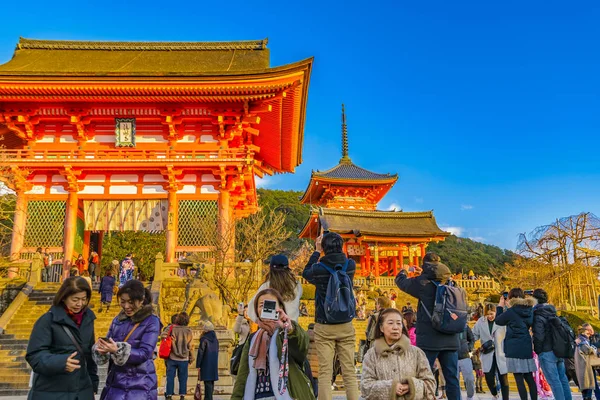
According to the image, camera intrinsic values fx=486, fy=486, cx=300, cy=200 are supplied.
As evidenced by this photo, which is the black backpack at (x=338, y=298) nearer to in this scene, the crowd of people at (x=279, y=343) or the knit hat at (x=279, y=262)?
the crowd of people at (x=279, y=343)

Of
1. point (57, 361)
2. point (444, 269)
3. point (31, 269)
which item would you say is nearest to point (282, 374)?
point (57, 361)

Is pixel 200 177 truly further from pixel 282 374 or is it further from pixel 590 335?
pixel 282 374

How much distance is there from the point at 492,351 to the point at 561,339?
1248 millimetres

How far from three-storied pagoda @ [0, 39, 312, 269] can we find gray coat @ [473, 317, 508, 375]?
1061 centimetres

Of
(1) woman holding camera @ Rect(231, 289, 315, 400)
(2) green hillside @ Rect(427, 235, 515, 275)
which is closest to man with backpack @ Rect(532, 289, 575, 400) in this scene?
(1) woman holding camera @ Rect(231, 289, 315, 400)

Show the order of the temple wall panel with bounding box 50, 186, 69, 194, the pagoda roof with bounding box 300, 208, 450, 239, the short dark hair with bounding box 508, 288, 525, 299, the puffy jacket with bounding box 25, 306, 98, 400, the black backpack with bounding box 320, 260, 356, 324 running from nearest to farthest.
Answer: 1. the puffy jacket with bounding box 25, 306, 98, 400
2. the black backpack with bounding box 320, 260, 356, 324
3. the short dark hair with bounding box 508, 288, 525, 299
4. the temple wall panel with bounding box 50, 186, 69, 194
5. the pagoda roof with bounding box 300, 208, 450, 239

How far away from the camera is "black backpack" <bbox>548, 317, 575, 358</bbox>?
5906mm

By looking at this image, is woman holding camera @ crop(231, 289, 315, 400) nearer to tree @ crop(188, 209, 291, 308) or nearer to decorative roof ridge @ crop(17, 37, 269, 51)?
tree @ crop(188, 209, 291, 308)

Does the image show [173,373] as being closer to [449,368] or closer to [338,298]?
[338,298]

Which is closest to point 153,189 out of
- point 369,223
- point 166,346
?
point 166,346

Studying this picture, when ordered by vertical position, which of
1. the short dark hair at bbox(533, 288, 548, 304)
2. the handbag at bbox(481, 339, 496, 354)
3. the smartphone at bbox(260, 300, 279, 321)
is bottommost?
the handbag at bbox(481, 339, 496, 354)

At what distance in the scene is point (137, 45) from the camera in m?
23.6

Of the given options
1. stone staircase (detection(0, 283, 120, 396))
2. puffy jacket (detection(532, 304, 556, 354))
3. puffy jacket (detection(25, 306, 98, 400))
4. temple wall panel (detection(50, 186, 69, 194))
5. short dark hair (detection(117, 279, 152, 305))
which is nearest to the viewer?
puffy jacket (detection(25, 306, 98, 400))

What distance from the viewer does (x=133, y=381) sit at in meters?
3.66
